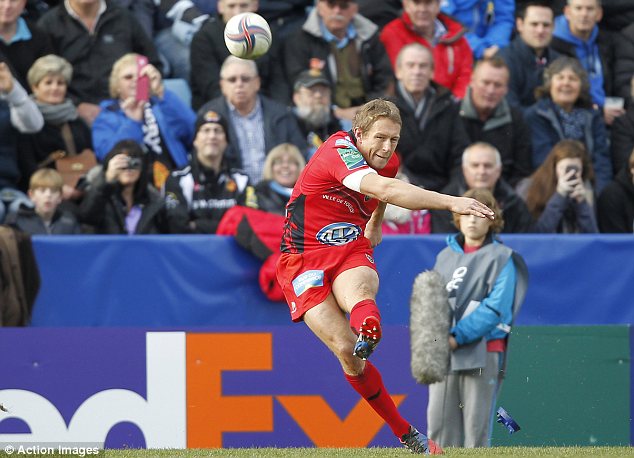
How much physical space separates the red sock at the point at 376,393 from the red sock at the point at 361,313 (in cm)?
48

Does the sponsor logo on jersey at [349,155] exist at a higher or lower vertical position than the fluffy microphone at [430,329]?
higher

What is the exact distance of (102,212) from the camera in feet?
36.4

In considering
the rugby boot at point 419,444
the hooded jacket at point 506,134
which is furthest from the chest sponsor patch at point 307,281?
the hooded jacket at point 506,134

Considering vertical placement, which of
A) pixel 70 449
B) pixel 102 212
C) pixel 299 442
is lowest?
pixel 299 442

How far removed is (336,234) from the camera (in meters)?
7.73

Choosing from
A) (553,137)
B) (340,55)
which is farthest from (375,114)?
(340,55)

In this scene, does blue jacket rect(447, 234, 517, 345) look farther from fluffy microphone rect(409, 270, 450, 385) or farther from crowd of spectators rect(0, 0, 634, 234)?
crowd of spectators rect(0, 0, 634, 234)

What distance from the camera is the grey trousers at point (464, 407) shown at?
9.18 m

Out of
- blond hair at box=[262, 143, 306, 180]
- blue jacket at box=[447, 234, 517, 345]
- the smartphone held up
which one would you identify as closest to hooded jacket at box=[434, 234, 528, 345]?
blue jacket at box=[447, 234, 517, 345]

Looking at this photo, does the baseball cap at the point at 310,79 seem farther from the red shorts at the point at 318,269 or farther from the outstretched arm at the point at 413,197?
the outstretched arm at the point at 413,197

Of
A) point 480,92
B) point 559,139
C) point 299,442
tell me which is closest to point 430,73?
point 480,92

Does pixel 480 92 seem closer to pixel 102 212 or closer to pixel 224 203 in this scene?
pixel 224 203

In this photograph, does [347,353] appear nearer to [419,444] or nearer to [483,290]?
[419,444]

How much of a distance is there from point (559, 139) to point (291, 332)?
4.03 m
